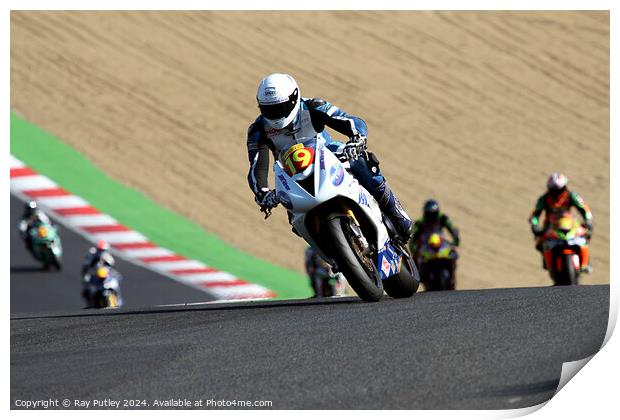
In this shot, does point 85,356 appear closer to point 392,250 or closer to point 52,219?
point 392,250

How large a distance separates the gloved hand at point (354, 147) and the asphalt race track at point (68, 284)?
38.7 feet

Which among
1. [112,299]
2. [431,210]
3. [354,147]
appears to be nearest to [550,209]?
[431,210]

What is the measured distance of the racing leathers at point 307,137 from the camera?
10.2 m

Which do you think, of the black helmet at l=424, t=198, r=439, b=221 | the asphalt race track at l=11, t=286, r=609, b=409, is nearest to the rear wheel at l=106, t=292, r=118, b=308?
the black helmet at l=424, t=198, r=439, b=221

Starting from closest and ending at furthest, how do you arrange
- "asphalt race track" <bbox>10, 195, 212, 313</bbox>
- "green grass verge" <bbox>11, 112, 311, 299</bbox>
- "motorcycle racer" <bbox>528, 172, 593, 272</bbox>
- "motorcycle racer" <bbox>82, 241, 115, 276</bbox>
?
"motorcycle racer" <bbox>528, 172, 593, 272</bbox>, "motorcycle racer" <bbox>82, 241, 115, 276</bbox>, "asphalt race track" <bbox>10, 195, 212, 313</bbox>, "green grass verge" <bbox>11, 112, 311, 299</bbox>

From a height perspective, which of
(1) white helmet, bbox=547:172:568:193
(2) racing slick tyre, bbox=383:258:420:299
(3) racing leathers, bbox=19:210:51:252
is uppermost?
(3) racing leathers, bbox=19:210:51:252

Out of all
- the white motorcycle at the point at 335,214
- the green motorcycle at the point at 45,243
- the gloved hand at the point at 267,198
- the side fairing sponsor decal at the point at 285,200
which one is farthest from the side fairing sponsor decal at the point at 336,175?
the green motorcycle at the point at 45,243

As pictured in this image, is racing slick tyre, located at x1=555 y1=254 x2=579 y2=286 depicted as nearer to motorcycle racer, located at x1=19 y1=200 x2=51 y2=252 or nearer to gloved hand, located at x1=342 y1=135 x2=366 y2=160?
gloved hand, located at x1=342 y1=135 x2=366 y2=160

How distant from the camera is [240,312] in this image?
1060cm

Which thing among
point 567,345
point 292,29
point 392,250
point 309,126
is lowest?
point 567,345

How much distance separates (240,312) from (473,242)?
18.6 m

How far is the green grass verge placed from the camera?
24609 millimetres

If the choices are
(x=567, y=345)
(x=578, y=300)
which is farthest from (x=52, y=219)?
(x=567, y=345)

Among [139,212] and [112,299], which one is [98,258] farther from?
[139,212]
